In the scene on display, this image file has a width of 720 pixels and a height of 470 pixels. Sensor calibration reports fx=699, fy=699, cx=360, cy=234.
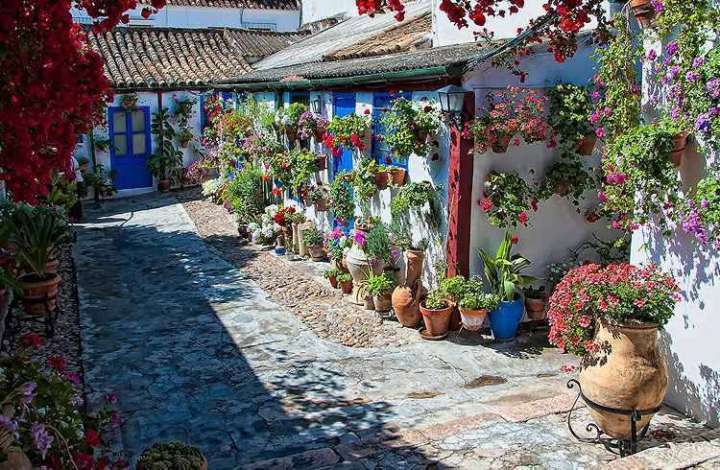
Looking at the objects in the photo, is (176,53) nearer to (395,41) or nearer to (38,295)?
(395,41)

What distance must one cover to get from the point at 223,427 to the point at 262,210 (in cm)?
989

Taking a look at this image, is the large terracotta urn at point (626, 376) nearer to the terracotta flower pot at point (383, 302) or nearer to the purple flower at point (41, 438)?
the purple flower at point (41, 438)

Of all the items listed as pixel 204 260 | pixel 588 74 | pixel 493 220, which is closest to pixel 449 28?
pixel 588 74

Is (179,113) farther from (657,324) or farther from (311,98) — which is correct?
(657,324)

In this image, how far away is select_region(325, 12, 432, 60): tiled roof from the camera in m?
13.2

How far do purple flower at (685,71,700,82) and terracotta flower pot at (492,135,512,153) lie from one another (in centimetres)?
298

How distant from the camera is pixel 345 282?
11.0 m

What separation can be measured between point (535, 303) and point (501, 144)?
2.17 meters

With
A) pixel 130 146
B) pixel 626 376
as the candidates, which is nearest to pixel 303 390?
pixel 626 376

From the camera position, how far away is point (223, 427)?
21.4 ft

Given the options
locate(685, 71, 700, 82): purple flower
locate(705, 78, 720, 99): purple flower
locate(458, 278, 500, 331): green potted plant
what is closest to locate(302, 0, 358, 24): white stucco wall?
locate(458, 278, 500, 331): green potted plant

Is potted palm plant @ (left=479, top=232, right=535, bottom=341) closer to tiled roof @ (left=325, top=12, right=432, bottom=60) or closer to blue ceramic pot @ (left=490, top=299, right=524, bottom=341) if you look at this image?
blue ceramic pot @ (left=490, top=299, right=524, bottom=341)

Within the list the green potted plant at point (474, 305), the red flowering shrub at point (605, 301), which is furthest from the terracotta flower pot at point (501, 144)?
the red flowering shrub at point (605, 301)

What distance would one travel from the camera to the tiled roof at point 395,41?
13.2m
